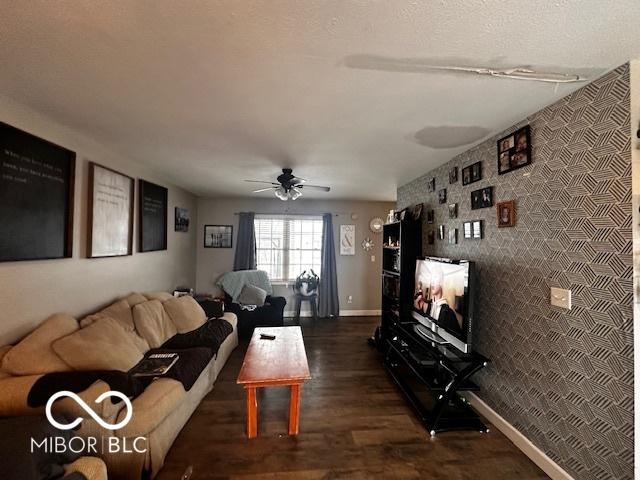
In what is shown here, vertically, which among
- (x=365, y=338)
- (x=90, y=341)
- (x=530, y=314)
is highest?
(x=530, y=314)

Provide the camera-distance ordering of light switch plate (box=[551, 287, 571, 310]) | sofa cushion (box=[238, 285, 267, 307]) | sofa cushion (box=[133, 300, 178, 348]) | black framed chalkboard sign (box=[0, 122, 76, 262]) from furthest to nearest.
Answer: sofa cushion (box=[238, 285, 267, 307]) < sofa cushion (box=[133, 300, 178, 348]) < black framed chalkboard sign (box=[0, 122, 76, 262]) < light switch plate (box=[551, 287, 571, 310])

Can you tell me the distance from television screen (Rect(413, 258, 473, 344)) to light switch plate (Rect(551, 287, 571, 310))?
0.55 m

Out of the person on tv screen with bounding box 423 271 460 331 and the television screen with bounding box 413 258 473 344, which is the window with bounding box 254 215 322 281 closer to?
the television screen with bounding box 413 258 473 344

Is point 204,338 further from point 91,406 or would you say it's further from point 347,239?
point 347,239

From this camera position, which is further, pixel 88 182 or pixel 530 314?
pixel 88 182

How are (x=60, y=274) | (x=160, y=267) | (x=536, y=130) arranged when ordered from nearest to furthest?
1. (x=536, y=130)
2. (x=60, y=274)
3. (x=160, y=267)

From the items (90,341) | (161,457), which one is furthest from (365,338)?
(90,341)

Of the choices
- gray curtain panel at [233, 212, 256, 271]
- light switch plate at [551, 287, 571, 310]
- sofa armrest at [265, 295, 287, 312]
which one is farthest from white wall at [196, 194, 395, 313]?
light switch plate at [551, 287, 571, 310]

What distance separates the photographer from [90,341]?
202 centimetres

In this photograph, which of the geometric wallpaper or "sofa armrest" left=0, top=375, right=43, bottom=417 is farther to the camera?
"sofa armrest" left=0, top=375, right=43, bottom=417

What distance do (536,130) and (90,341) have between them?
353 cm

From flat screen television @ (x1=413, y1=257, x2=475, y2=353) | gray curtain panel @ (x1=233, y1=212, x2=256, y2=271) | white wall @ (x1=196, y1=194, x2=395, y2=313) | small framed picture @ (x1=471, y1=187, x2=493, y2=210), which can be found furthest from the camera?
white wall @ (x1=196, y1=194, x2=395, y2=313)

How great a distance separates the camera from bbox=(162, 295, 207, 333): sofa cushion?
3.17 meters

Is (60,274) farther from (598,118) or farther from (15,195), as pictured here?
Result: (598,118)
